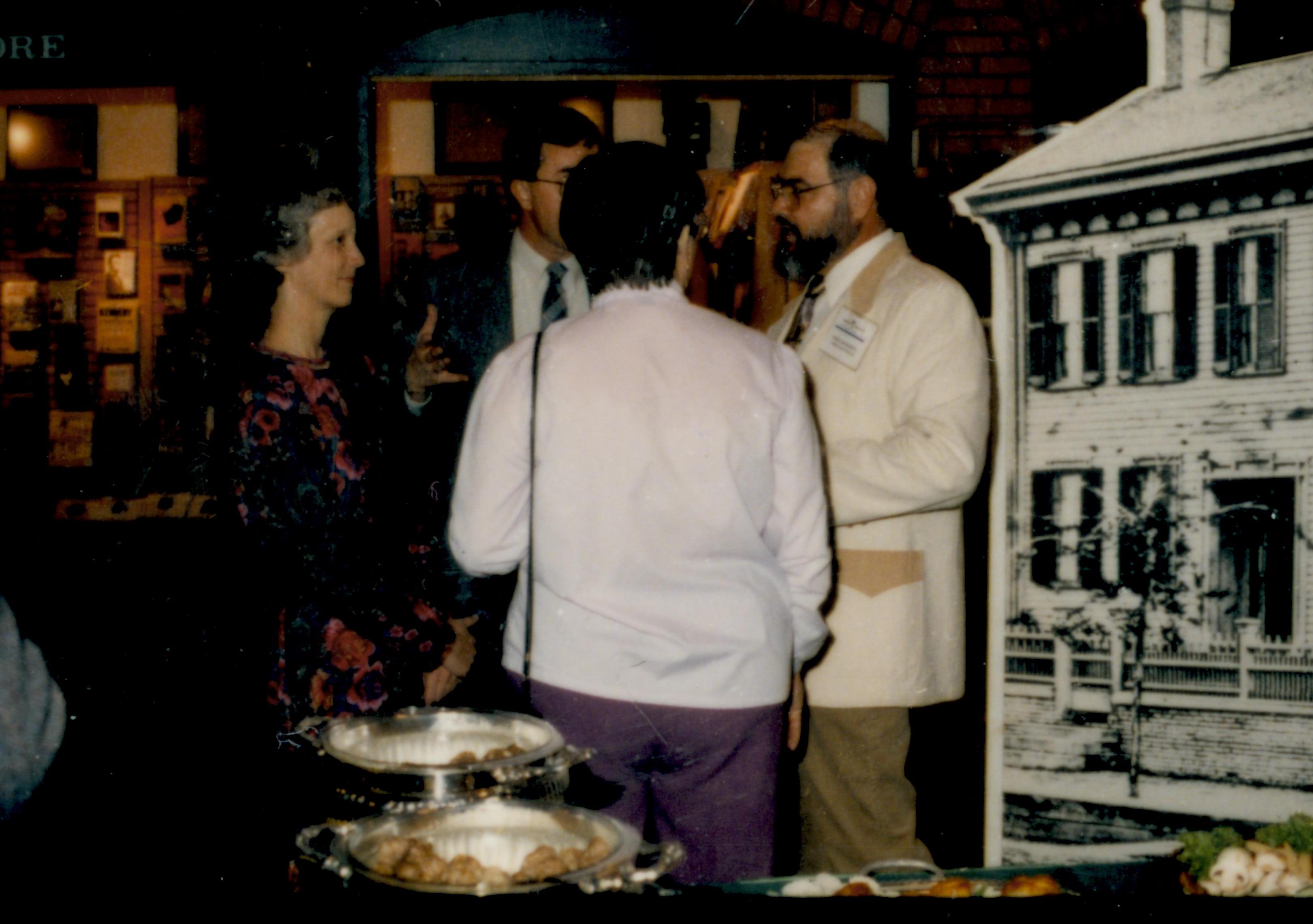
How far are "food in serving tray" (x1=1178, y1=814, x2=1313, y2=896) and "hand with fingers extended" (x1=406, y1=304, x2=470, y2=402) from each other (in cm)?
229

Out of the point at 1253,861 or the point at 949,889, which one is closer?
the point at 949,889

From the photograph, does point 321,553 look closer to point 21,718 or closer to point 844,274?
point 21,718

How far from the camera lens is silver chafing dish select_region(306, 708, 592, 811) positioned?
180cm

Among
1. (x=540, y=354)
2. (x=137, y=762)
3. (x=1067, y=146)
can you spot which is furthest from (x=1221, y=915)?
(x=137, y=762)

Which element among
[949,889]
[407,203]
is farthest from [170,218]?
[949,889]

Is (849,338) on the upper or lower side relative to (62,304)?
lower

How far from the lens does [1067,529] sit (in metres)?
3.21

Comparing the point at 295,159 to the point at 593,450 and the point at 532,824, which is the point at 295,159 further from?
the point at 532,824

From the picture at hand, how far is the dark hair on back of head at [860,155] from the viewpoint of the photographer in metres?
3.09

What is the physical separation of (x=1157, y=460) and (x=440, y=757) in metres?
2.06

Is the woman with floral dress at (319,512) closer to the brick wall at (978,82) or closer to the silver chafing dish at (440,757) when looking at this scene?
the silver chafing dish at (440,757)

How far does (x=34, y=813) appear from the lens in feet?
15.3

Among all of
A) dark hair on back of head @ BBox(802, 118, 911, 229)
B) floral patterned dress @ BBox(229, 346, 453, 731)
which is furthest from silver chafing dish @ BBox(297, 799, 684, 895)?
dark hair on back of head @ BBox(802, 118, 911, 229)

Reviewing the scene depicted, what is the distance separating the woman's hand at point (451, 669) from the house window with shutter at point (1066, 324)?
5.60 ft
